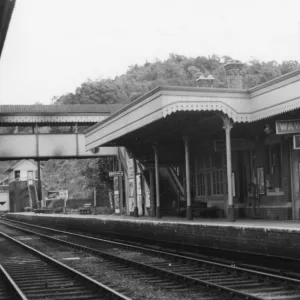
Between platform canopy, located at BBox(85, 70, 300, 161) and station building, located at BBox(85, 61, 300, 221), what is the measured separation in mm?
26

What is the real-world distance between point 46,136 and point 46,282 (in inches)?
972

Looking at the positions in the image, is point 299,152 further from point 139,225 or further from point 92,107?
point 92,107

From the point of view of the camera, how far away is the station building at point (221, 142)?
16469 mm

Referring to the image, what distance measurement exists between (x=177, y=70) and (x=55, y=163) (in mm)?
29169

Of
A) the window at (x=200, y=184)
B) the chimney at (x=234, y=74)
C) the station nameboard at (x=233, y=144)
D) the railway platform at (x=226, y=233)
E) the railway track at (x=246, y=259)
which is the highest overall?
the chimney at (x=234, y=74)

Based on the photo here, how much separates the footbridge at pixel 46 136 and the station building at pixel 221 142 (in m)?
7.98

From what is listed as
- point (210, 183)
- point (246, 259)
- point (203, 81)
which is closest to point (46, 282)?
point (246, 259)

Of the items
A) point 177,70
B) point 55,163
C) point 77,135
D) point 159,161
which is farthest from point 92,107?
point 55,163

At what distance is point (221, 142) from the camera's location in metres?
19.8

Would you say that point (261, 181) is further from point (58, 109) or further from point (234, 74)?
point (58, 109)

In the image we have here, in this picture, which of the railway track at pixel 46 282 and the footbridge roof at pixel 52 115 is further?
the footbridge roof at pixel 52 115

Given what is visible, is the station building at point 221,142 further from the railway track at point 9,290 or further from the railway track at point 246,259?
the railway track at point 9,290

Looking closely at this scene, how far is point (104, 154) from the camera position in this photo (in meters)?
34.8

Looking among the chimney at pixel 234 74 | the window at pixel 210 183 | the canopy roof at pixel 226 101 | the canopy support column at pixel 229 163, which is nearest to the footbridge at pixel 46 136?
the window at pixel 210 183
